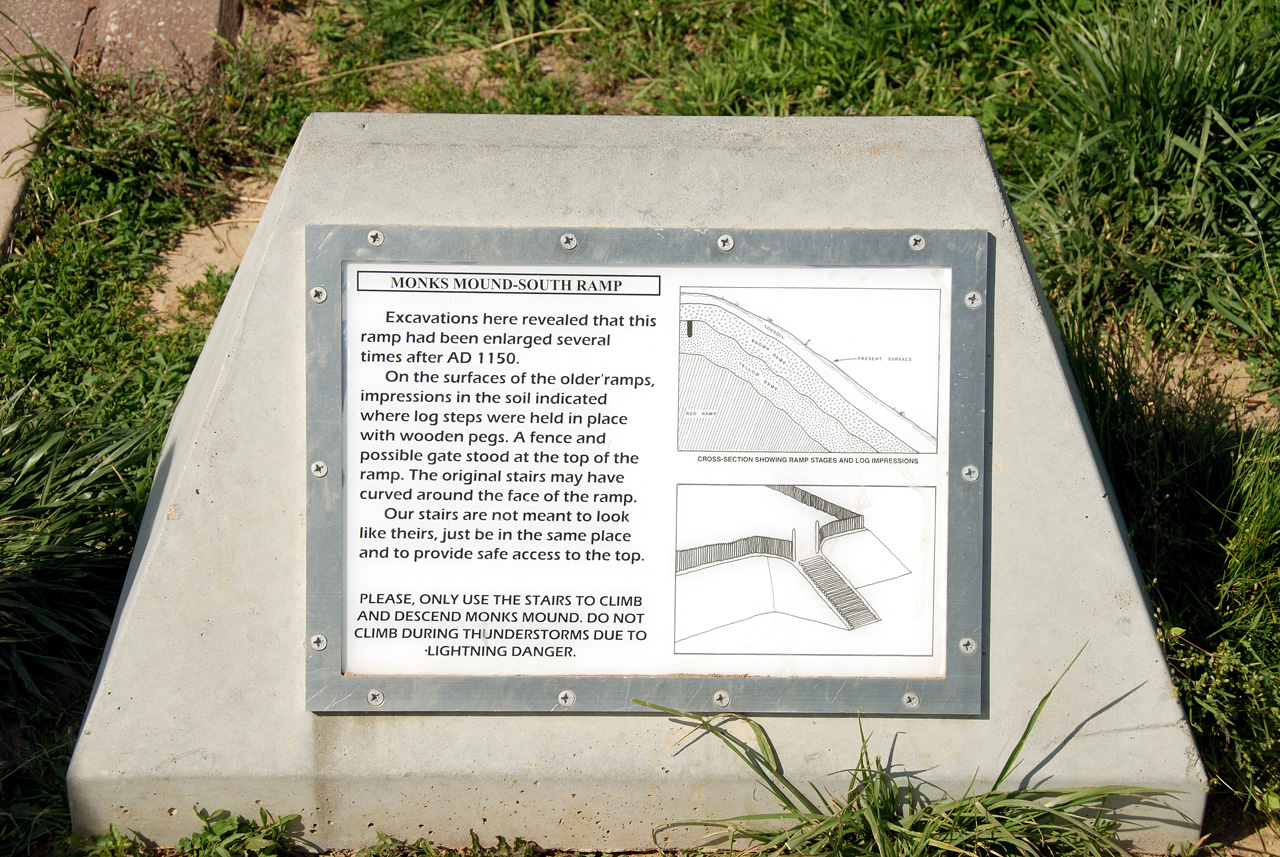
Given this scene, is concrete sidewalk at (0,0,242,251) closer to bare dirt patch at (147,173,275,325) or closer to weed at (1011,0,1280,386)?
bare dirt patch at (147,173,275,325)

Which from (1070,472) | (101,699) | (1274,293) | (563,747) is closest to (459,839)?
(563,747)

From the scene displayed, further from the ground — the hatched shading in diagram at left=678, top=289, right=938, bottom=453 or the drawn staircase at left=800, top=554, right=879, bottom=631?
→ the hatched shading in diagram at left=678, top=289, right=938, bottom=453

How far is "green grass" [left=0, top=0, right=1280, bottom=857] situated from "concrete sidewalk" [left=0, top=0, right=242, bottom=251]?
111 mm

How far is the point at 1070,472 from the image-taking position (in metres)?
1.94

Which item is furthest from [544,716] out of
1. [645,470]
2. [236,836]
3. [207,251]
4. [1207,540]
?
[207,251]

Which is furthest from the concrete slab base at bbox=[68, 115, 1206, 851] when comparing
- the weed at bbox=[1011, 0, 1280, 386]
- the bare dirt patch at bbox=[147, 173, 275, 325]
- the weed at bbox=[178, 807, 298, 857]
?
the bare dirt patch at bbox=[147, 173, 275, 325]

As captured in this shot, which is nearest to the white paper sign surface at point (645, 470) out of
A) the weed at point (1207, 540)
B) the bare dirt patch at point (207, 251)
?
the weed at point (1207, 540)

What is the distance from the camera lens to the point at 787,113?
326 cm

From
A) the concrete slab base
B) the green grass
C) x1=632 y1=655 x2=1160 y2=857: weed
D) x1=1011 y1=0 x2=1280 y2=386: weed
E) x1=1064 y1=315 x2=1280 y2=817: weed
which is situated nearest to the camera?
x1=632 y1=655 x2=1160 y2=857: weed

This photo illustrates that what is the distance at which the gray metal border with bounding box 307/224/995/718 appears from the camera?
192 centimetres

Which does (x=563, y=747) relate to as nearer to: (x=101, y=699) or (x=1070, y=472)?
(x=101, y=699)

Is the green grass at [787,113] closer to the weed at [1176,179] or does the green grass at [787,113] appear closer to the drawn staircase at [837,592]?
the weed at [1176,179]
